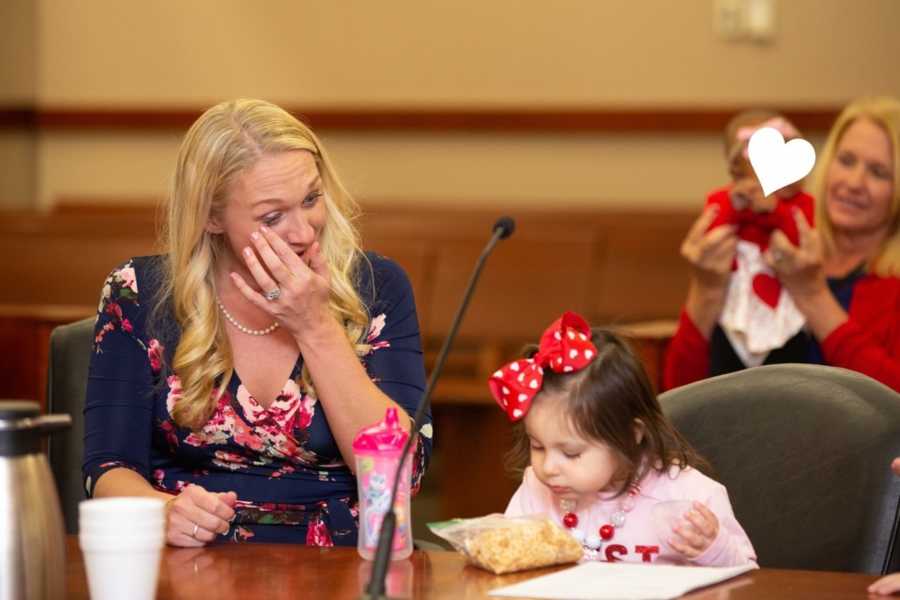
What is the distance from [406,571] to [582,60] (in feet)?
→ 12.4

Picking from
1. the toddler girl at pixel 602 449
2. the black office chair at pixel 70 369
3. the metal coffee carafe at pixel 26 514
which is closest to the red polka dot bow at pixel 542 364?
the toddler girl at pixel 602 449

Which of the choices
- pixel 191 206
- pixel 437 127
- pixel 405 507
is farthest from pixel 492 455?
pixel 405 507

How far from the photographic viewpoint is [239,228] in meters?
2.14

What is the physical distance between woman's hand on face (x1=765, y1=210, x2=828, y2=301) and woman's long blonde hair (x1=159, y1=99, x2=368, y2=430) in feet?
3.33

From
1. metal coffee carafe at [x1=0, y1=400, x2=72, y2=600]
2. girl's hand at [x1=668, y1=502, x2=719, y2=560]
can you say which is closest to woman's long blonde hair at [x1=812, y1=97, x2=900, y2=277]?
girl's hand at [x1=668, y1=502, x2=719, y2=560]

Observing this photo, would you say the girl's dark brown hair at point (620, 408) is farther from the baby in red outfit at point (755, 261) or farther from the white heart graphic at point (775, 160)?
the baby in red outfit at point (755, 261)

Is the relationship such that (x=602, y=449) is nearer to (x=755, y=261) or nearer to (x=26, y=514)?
(x=26, y=514)

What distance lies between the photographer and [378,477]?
1.62 m

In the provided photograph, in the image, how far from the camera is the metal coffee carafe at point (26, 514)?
51.4 inches

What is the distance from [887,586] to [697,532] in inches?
11.6

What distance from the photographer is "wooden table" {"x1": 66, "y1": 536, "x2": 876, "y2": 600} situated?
147cm

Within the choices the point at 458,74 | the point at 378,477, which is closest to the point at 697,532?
the point at 378,477

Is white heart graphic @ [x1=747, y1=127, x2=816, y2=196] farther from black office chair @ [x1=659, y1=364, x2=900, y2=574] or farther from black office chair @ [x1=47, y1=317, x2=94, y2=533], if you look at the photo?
black office chair @ [x1=47, y1=317, x2=94, y2=533]

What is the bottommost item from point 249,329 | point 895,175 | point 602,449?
point 602,449
